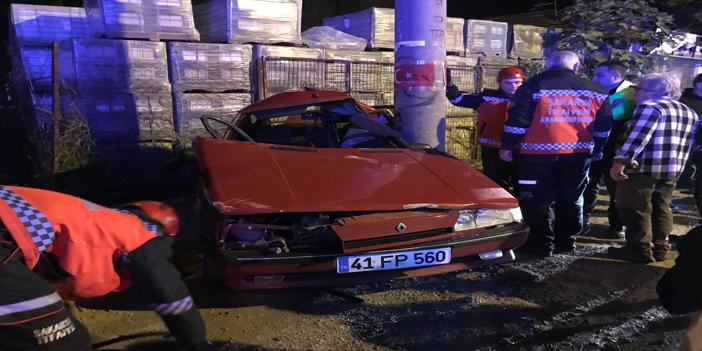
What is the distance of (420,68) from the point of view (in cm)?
464

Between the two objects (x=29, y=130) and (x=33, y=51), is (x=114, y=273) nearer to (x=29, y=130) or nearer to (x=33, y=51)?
(x=33, y=51)

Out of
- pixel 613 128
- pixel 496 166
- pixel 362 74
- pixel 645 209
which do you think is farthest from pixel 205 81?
pixel 645 209

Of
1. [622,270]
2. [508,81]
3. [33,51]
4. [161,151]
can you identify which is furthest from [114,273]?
[33,51]

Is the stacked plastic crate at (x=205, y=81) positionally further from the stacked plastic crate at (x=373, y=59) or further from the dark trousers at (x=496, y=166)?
the dark trousers at (x=496, y=166)

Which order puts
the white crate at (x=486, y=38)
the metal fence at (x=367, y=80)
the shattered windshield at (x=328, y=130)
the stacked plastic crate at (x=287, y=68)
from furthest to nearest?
the white crate at (x=486, y=38) → the metal fence at (x=367, y=80) → the stacked plastic crate at (x=287, y=68) → the shattered windshield at (x=328, y=130)

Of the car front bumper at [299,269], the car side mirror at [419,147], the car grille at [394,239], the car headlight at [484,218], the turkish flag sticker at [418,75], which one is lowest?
the car front bumper at [299,269]

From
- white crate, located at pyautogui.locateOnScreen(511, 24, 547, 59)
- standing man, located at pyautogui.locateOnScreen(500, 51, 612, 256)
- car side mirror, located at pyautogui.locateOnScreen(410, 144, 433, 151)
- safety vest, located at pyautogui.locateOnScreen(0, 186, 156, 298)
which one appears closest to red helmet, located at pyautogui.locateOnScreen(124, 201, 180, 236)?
safety vest, located at pyautogui.locateOnScreen(0, 186, 156, 298)

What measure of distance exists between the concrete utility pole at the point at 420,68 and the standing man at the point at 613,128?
1.63 metres

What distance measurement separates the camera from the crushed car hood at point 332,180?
2.91m

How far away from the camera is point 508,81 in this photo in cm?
502

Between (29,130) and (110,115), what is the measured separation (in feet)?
8.13

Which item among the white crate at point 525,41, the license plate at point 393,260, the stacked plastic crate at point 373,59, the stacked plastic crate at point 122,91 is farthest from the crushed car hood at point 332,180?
the white crate at point 525,41

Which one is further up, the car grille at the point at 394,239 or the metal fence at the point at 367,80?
the metal fence at the point at 367,80

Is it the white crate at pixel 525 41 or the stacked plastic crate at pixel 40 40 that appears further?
the white crate at pixel 525 41
